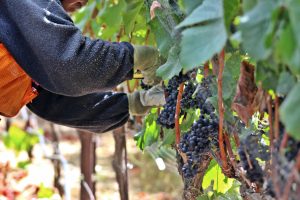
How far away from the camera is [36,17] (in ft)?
5.62

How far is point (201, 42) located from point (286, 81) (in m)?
0.15

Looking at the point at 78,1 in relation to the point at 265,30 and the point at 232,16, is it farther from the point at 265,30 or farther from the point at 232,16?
the point at 265,30

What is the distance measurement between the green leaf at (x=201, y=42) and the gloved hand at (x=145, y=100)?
888 mm

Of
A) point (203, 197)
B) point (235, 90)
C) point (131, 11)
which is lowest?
point (203, 197)

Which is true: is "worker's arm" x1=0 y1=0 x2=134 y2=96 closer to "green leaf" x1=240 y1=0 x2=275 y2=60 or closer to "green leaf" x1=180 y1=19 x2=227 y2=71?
"green leaf" x1=180 y1=19 x2=227 y2=71

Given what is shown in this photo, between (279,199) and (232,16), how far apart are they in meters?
0.33

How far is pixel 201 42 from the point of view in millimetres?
1136

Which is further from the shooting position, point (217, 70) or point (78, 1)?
point (78, 1)

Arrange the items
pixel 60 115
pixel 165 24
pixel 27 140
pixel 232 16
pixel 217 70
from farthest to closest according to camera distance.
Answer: pixel 27 140, pixel 60 115, pixel 165 24, pixel 217 70, pixel 232 16

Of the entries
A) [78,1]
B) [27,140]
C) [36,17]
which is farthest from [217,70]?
[27,140]

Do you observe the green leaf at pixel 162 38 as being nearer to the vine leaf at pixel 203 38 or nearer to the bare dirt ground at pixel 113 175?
the vine leaf at pixel 203 38

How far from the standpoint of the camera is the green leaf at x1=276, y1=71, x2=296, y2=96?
3.62 feet

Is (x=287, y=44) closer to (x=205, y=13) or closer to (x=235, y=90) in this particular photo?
(x=205, y=13)

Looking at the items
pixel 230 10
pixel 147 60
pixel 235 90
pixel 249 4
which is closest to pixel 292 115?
pixel 249 4
